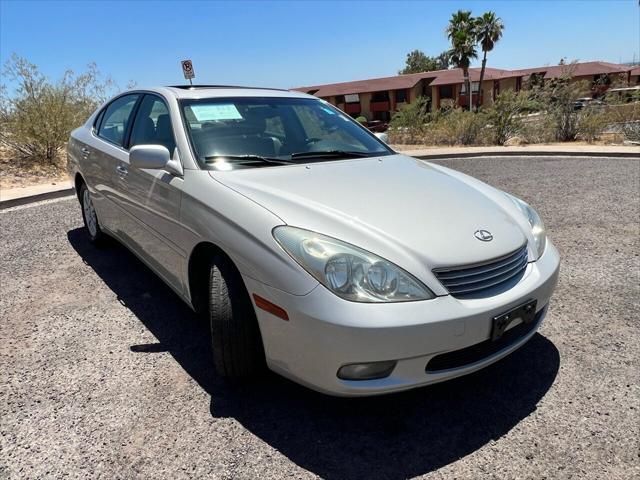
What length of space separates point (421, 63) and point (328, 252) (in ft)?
275

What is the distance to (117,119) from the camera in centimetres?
409

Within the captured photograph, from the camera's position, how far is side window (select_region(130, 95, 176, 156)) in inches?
124

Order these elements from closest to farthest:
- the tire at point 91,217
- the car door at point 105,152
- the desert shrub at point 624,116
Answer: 1. the car door at point 105,152
2. the tire at point 91,217
3. the desert shrub at point 624,116

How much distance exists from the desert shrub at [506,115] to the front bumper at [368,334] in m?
13.0

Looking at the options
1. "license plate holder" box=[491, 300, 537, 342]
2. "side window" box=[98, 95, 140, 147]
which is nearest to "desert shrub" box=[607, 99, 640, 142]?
"license plate holder" box=[491, 300, 537, 342]

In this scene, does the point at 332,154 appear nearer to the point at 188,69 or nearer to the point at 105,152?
the point at 105,152

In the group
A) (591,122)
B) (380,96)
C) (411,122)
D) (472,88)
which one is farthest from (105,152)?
(472,88)

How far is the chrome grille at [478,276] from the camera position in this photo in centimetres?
210

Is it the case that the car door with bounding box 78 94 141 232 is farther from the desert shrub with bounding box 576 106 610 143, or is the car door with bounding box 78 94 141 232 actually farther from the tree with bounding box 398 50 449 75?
the tree with bounding box 398 50 449 75

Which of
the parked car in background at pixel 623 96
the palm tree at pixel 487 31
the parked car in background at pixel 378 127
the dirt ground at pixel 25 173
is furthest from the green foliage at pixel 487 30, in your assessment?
the dirt ground at pixel 25 173

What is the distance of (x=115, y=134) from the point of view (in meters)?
4.00

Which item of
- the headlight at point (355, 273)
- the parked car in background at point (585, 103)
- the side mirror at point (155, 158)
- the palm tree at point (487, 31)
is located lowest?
the headlight at point (355, 273)

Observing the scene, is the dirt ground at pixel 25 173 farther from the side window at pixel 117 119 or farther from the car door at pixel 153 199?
the car door at pixel 153 199

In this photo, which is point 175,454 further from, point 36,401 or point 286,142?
point 286,142
